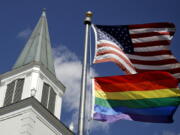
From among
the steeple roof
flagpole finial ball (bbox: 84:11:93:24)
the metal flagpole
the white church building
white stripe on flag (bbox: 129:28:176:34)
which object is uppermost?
the steeple roof

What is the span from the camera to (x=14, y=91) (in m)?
33.2

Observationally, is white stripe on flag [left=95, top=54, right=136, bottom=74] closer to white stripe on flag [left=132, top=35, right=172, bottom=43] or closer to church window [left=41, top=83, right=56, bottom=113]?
white stripe on flag [left=132, top=35, right=172, bottom=43]

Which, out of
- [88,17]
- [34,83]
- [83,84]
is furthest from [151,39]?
[34,83]

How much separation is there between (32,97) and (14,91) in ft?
9.19

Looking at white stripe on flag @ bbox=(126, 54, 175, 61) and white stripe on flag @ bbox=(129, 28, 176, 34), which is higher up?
white stripe on flag @ bbox=(129, 28, 176, 34)

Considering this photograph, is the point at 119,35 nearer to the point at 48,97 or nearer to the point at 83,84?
the point at 83,84

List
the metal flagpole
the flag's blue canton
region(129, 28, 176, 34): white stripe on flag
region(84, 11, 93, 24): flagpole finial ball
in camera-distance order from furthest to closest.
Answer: region(129, 28, 176, 34): white stripe on flag < the flag's blue canton < region(84, 11, 93, 24): flagpole finial ball < the metal flagpole

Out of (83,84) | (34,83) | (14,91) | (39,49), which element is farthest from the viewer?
(39,49)

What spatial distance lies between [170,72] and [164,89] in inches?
30.4

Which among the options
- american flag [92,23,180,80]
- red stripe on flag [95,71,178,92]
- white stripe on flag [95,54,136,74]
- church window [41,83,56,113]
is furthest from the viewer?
church window [41,83,56,113]

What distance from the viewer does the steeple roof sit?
119ft

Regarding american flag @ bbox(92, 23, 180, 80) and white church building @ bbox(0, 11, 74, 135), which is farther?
white church building @ bbox(0, 11, 74, 135)

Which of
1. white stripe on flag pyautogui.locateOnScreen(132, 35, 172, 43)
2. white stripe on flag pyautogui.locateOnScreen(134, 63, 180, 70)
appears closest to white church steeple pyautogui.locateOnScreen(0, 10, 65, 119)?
white stripe on flag pyautogui.locateOnScreen(132, 35, 172, 43)

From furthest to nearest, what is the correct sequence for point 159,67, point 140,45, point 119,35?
1. point 140,45
2. point 119,35
3. point 159,67
